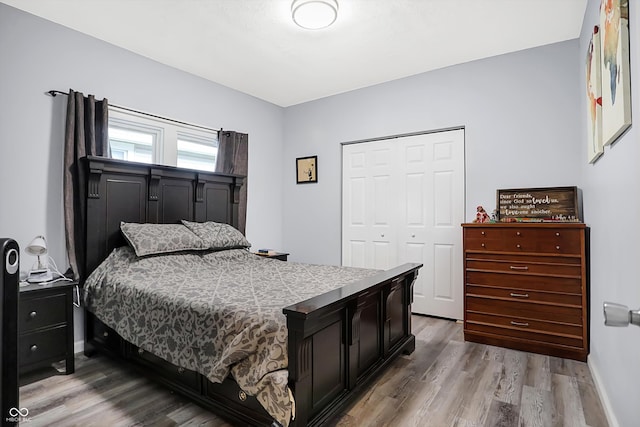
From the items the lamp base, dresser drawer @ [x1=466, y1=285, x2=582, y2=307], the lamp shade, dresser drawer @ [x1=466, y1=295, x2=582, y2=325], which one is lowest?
dresser drawer @ [x1=466, y1=295, x2=582, y2=325]

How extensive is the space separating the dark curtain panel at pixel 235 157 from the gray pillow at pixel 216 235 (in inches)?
22.3

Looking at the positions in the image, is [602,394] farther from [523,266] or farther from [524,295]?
[523,266]

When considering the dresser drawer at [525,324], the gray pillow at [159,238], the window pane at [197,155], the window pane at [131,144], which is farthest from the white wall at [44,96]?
the dresser drawer at [525,324]

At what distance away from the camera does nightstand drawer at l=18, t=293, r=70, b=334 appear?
7.25 ft

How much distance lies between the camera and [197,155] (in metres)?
3.91

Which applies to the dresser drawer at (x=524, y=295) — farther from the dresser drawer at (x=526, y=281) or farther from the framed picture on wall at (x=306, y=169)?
the framed picture on wall at (x=306, y=169)

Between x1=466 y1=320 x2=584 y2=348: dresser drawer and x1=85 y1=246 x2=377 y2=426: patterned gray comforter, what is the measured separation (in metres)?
1.18

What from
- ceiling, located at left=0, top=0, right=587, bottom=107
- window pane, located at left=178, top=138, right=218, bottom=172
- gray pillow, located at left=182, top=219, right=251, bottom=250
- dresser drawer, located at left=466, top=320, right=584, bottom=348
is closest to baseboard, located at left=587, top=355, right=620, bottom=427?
dresser drawer, located at left=466, top=320, right=584, bottom=348

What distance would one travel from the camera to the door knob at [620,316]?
729 millimetres

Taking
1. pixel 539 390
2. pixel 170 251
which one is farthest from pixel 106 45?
pixel 539 390

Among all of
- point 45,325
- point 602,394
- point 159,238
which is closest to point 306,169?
point 159,238

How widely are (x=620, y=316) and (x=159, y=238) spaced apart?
2850 mm

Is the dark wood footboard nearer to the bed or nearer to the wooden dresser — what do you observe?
the bed

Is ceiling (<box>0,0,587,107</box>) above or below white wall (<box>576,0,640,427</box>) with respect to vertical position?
above
